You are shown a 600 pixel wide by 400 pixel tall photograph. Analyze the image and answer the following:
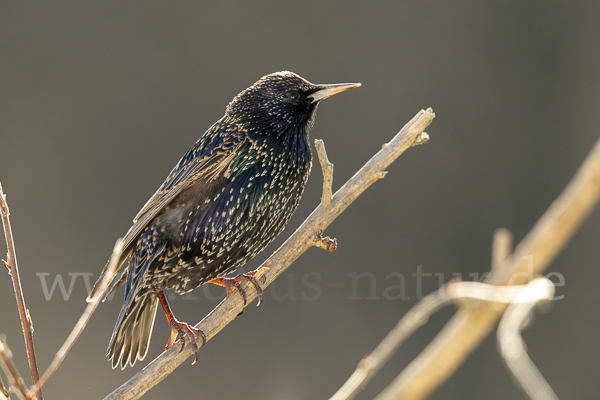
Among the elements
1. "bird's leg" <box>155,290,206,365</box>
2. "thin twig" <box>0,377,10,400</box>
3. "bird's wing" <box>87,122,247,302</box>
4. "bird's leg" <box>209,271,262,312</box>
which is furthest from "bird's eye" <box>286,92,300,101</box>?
"thin twig" <box>0,377,10,400</box>

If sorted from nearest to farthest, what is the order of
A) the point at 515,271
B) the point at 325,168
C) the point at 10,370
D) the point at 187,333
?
the point at 515,271 < the point at 10,370 < the point at 325,168 < the point at 187,333

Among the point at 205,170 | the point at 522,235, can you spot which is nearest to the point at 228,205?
the point at 205,170

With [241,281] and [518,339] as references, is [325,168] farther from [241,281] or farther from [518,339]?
[518,339]

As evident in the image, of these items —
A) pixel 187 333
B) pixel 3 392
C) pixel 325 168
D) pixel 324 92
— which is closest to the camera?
pixel 3 392

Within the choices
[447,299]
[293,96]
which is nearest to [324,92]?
[293,96]

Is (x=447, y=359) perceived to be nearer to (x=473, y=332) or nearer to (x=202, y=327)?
(x=473, y=332)

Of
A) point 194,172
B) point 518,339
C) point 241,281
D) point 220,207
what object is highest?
point 194,172
